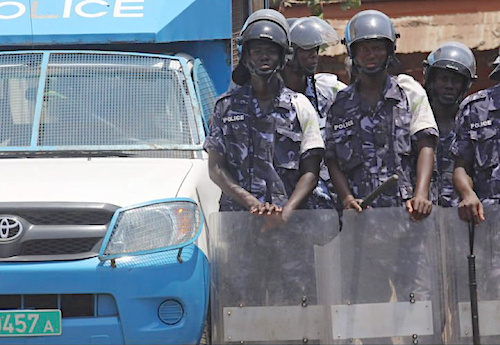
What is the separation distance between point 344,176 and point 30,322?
68.7 inches

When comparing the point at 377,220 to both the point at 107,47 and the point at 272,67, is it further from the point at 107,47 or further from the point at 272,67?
the point at 107,47

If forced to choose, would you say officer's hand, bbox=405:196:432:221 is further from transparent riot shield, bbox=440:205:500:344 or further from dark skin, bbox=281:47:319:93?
dark skin, bbox=281:47:319:93

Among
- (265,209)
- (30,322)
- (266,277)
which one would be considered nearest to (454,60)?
(265,209)

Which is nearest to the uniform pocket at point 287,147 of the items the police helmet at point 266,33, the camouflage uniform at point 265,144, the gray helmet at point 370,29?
the camouflage uniform at point 265,144

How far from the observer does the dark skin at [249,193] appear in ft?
17.0

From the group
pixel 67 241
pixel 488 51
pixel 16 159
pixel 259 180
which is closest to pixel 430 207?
pixel 259 180

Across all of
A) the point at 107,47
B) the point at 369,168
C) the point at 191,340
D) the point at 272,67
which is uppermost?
the point at 107,47

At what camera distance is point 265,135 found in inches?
212

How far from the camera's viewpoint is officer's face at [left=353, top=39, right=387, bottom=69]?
17.6ft

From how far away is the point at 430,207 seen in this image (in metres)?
5.13

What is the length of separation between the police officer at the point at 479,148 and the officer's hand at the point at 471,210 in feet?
0.29

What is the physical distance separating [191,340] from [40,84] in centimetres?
199

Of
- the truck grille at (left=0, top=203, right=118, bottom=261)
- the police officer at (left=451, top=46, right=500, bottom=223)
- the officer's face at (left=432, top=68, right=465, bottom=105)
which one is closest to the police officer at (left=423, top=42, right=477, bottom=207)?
the officer's face at (left=432, top=68, right=465, bottom=105)

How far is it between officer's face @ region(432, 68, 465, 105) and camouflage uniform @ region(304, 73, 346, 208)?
1.93 feet
